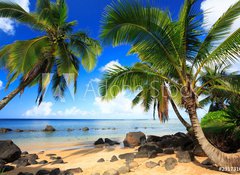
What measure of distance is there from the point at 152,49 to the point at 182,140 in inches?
231

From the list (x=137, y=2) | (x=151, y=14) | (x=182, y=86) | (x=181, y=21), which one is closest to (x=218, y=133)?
(x=182, y=86)

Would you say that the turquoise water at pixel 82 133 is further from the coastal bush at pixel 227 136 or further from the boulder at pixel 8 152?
the coastal bush at pixel 227 136

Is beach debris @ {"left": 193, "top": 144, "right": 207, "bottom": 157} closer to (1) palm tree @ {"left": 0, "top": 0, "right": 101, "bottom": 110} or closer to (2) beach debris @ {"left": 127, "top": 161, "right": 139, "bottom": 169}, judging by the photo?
(2) beach debris @ {"left": 127, "top": 161, "right": 139, "bottom": 169}

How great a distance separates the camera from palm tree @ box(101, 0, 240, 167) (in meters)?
6.36

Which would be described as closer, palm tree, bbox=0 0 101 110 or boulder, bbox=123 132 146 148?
palm tree, bbox=0 0 101 110

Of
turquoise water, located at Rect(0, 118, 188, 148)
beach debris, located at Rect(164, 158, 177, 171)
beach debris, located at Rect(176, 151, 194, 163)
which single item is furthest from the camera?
turquoise water, located at Rect(0, 118, 188, 148)

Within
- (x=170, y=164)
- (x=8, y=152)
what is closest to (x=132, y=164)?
(x=170, y=164)

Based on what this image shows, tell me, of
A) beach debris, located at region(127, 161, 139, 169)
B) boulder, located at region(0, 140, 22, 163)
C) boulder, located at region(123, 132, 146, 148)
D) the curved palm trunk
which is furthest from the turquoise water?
the curved palm trunk

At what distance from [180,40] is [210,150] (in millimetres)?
3354

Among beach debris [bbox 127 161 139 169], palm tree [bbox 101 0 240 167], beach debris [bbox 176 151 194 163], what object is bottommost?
beach debris [bbox 127 161 139 169]

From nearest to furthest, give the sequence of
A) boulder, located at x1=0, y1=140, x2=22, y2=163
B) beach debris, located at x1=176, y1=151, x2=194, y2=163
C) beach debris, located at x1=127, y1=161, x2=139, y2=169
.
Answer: beach debris, located at x1=176, y1=151, x2=194, y2=163 < beach debris, located at x1=127, y1=161, x2=139, y2=169 < boulder, located at x1=0, y1=140, x2=22, y2=163

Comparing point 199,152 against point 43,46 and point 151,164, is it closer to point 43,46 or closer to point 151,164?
point 151,164

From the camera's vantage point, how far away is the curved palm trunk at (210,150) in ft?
20.0

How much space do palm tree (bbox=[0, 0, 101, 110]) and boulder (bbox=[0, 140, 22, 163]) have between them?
9.54 ft
